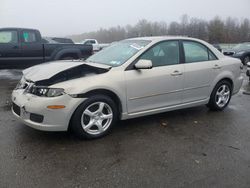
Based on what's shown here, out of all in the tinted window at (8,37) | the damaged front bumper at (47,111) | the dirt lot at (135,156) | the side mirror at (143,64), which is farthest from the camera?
the tinted window at (8,37)

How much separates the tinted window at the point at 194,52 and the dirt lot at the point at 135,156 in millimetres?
1213

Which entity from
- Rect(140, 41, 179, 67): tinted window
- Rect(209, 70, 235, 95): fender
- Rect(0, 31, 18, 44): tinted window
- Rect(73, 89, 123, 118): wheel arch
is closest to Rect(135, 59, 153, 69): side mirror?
Rect(140, 41, 179, 67): tinted window

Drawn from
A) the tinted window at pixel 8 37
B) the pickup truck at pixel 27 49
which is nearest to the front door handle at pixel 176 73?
the pickup truck at pixel 27 49

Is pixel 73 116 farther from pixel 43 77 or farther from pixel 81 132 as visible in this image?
pixel 43 77

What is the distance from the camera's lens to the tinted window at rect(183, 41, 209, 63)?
4508mm

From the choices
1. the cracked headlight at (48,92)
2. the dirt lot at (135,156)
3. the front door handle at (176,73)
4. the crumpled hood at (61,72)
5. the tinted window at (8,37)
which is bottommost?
the dirt lot at (135,156)

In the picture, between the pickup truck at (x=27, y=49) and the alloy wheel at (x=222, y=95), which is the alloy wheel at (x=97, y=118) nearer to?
the alloy wheel at (x=222, y=95)

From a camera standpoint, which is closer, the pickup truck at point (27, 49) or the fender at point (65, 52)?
the pickup truck at point (27, 49)

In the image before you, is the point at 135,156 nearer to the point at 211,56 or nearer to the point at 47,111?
the point at 47,111

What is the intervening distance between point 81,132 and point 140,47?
1752mm

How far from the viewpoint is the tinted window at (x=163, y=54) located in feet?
13.4

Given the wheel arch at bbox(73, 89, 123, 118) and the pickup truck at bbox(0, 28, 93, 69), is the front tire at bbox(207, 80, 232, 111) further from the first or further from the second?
the pickup truck at bbox(0, 28, 93, 69)

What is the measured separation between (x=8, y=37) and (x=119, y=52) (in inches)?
227

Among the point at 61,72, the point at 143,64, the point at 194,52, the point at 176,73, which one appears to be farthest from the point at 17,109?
the point at 194,52
